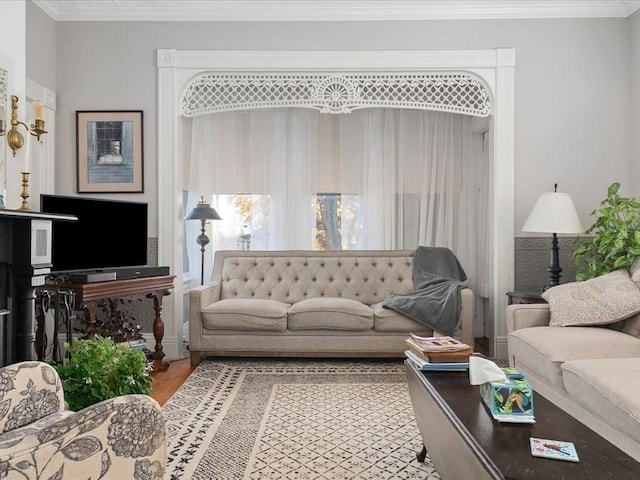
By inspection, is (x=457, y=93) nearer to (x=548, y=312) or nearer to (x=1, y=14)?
(x=548, y=312)

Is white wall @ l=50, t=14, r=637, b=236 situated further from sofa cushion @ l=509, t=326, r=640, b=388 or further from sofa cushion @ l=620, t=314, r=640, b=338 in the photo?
sofa cushion @ l=509, t=326, r=640, b=388

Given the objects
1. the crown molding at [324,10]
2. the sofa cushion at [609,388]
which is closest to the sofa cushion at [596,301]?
the sofa cushion at [609,388]

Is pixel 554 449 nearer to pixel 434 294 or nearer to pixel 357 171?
pixel 434 294

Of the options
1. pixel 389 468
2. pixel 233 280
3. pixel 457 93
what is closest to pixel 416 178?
pixel 457 93

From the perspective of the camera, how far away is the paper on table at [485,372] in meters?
1.75

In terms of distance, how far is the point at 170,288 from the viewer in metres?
4.19

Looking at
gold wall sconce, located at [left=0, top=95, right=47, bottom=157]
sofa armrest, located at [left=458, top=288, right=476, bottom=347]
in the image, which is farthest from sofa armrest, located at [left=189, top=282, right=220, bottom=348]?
sofa armrest, located at [left=458, top=288, right=476, bottom=347]

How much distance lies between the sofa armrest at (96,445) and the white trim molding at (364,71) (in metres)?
3.30

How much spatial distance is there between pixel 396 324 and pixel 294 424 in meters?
1.49

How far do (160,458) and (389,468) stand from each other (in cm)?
129

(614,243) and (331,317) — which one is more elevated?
(614,243)

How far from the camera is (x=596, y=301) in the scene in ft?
10.1

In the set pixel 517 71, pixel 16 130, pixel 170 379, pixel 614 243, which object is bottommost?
pixel 170 379

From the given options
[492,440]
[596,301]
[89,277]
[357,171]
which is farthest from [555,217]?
[89,277]
